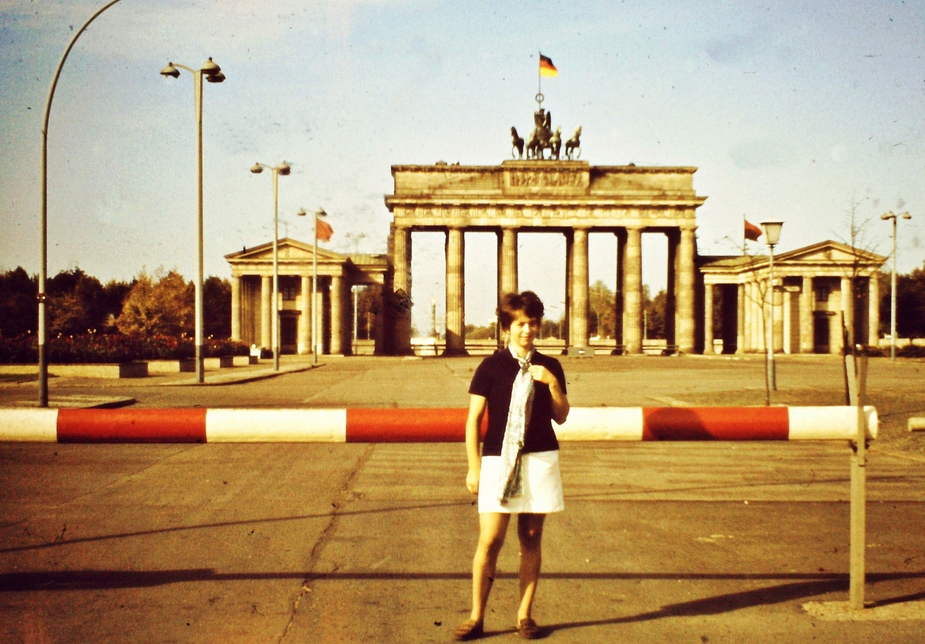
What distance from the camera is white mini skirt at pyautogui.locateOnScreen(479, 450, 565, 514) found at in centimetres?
529

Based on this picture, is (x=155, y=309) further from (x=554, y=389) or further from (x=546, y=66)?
(x=554, y=389)

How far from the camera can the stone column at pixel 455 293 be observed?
86.1 meters

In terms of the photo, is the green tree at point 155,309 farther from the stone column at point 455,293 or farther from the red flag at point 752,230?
the red flag at point 752,230

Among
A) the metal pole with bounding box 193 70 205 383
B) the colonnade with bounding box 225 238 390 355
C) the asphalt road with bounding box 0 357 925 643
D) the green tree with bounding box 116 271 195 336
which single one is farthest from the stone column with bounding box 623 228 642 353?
the asphalt road with bounding box 0 357 925 643

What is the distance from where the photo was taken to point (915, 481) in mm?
11703

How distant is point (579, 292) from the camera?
89938mm

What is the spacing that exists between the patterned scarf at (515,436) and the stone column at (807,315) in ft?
295

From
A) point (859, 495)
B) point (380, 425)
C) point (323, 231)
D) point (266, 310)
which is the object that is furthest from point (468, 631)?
point (266, 310)

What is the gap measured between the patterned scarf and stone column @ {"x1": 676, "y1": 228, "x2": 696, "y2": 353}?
85237mm

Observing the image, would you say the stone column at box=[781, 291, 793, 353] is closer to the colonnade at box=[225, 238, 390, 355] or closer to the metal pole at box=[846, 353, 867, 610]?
the colonnade at box=[225, 238, 390, 355]

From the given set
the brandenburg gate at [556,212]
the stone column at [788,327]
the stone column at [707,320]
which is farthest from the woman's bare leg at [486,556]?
the stone column at [788,327]

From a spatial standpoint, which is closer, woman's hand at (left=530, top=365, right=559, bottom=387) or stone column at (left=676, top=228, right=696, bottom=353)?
woman's hand at (left=530, top=365, right=559, bottom=387)

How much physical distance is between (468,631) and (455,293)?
82974 millimetres

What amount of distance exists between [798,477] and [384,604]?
25.3 ft
